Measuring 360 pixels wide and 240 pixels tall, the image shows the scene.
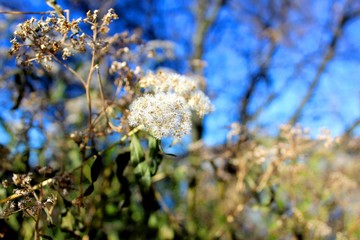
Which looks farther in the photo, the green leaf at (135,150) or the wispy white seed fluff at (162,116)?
the green leaf at (135,150)

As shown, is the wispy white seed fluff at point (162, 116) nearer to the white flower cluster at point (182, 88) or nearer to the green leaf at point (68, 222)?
the white flower cluster at point (182, 88)

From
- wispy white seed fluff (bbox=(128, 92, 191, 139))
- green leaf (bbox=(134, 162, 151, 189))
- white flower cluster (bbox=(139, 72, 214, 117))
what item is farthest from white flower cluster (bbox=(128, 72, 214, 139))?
green leaf (bbox=(134, 162, 151, 189))

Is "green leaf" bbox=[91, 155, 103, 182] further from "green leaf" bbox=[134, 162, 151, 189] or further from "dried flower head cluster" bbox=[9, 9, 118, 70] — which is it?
"dried flower head cluster" bbox=[9, 9, 118, 70]

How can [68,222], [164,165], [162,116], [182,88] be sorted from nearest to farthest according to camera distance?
[162,116], [182,88], [68,222], [164,165]

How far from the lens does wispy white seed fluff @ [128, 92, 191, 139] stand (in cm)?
78

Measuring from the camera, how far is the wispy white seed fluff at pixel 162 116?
2.56 feet

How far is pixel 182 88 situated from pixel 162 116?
0.56 ft

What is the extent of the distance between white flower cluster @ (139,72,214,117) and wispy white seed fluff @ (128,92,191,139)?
0.39 feet

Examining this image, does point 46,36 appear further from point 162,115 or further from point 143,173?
point 143,173

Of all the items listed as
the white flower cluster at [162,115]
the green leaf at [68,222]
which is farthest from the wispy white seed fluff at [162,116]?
the green leaf at [68,222]

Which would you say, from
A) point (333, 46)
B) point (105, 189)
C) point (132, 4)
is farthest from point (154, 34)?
point (105, 189)

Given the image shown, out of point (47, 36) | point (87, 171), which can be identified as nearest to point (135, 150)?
point (87, 171)

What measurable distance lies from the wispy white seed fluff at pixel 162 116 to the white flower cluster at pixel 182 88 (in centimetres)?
12

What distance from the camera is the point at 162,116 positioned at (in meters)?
0.78
